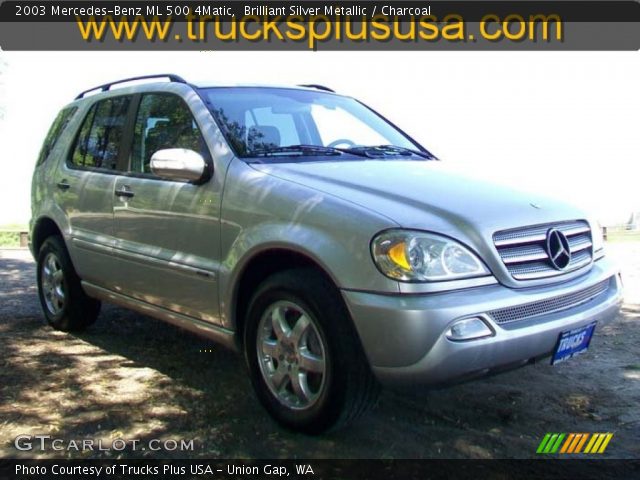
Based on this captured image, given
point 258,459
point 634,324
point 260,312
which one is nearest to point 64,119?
point 260,312

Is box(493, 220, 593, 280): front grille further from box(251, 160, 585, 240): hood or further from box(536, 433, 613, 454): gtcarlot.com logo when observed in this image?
box(536, 433, 613, 454): gtcarlot.com logo

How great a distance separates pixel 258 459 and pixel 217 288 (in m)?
0.96

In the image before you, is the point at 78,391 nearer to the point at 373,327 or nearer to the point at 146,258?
the point at 146,258

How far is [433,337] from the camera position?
2.65 m

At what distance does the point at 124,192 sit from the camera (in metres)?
4.16

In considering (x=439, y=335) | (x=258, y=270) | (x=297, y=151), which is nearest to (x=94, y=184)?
(x=297, y=151)

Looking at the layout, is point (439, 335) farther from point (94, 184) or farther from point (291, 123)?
point (94, 184)

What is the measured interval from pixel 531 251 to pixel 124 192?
Answer: 2574 millimetres

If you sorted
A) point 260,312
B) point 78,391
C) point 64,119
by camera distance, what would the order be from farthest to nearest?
point 64,119
point 78,391
point 260,312

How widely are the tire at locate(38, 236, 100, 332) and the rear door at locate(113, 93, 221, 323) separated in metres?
0.85

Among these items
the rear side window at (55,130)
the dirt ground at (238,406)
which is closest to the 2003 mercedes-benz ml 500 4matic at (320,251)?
the dirt ground at (238,406)

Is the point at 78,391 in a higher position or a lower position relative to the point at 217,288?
lower

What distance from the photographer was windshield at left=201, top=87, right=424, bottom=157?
12.3ft

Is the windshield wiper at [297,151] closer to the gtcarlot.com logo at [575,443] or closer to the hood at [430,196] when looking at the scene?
the hood at [430,196]
